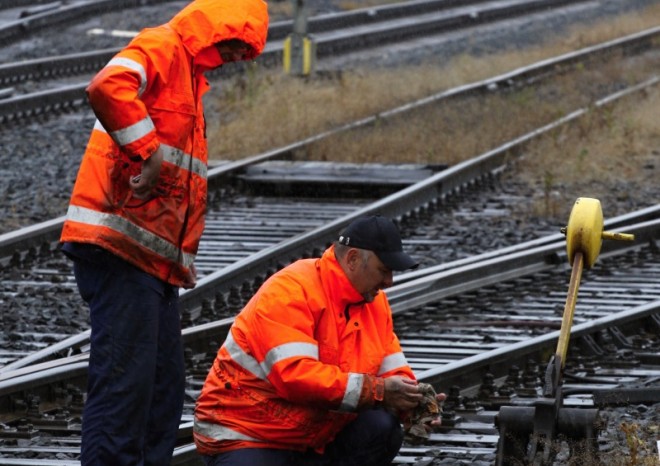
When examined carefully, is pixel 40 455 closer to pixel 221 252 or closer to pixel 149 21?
pixel 221 252

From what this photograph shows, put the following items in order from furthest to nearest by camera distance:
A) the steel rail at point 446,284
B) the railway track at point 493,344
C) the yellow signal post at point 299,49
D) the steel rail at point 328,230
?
1. the yellow signal post at point 299,49
2. the steel rail at point 328,230
3. the steel rail at point 446,284
4. the railway track at point 493,344

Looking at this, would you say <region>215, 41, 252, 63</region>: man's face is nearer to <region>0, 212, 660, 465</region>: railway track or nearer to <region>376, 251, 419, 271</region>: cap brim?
<region>376, 251, 419, 271</region>: cap brim

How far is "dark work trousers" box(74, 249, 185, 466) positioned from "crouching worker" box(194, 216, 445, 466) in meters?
0.22

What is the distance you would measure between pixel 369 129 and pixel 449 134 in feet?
2.67

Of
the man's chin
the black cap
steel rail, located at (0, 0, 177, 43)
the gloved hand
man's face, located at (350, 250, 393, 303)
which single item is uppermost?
steel rail, located at (0, 0, 177, 43)

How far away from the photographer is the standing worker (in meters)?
5.34

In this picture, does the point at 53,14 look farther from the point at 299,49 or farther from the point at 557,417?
the point at 557,417

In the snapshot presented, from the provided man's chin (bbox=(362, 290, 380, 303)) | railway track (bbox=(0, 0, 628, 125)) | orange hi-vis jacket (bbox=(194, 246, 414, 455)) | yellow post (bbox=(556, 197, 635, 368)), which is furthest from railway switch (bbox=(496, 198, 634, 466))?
railway track (bbox=(0, 0, 628, 125))

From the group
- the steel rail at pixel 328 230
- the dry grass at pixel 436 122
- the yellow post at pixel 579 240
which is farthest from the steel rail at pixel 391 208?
the yellow post at pixel 579 240

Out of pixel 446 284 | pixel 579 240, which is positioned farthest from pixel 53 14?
pixel 579 240

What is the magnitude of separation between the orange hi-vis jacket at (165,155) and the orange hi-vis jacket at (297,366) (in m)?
0.43

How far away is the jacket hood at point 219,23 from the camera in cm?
539

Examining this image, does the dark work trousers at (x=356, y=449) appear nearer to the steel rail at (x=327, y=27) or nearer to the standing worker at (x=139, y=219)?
the standing worker at (x=139, y=219)

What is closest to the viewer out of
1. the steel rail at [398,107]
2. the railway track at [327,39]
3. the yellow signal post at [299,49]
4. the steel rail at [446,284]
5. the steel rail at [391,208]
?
the steel rail at [446,284]
